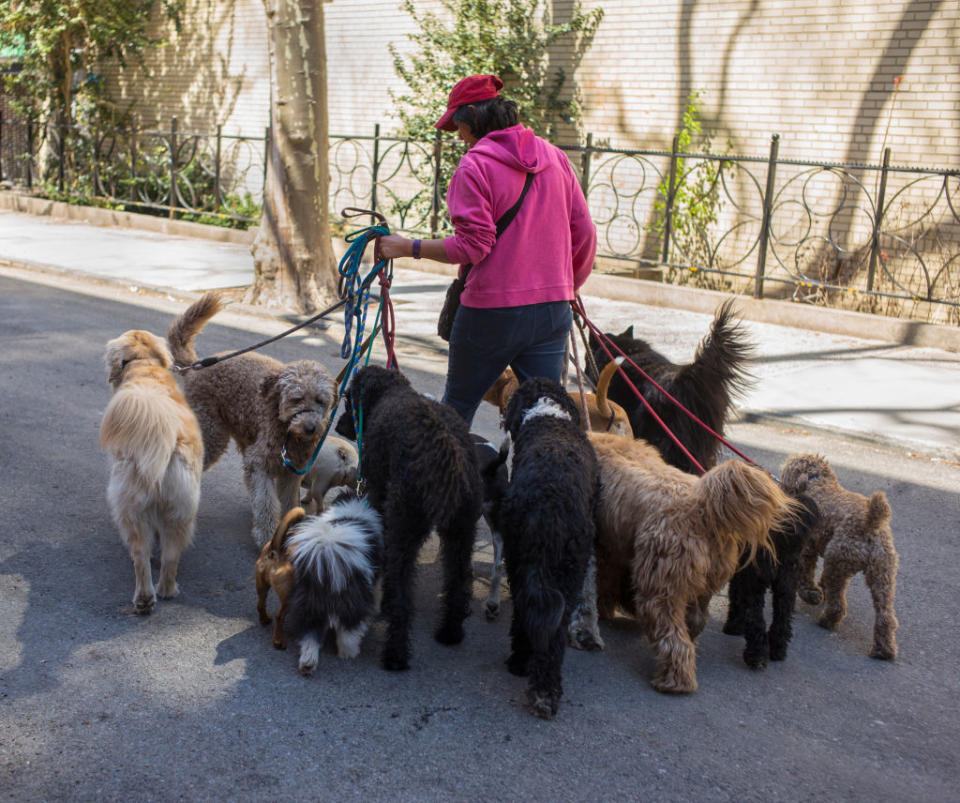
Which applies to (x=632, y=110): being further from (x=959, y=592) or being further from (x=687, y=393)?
(x=959, y=592)

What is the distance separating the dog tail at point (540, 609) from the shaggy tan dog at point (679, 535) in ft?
1.60

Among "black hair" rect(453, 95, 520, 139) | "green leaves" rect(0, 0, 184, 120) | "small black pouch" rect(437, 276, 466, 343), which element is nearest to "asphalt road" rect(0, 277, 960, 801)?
"small black pouch" rect(437, 276, 466, 343)

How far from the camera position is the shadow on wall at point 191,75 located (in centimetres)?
2169

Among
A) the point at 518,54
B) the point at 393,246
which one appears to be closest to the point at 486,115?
the point at 393,246

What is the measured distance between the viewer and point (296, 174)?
37.4ft

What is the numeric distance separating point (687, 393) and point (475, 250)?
193 cm

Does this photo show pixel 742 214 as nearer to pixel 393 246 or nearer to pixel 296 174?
pixel 296 174

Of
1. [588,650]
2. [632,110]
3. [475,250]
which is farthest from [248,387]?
[632,110]

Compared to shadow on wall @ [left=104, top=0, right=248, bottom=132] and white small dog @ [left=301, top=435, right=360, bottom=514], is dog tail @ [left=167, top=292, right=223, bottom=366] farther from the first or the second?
shadow on wall @ [left=104, top=0, right=248, bottom=132]

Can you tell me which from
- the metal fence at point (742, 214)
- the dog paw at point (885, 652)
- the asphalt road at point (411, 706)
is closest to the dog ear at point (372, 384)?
the asphalt road at point (411, 706)

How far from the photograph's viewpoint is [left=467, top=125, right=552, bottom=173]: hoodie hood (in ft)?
13.7

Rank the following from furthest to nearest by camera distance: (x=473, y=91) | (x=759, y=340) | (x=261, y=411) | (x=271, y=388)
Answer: (x=759, y=340) → (x=261, y=411) → (x=271, y=388) → (x=473, y=91)

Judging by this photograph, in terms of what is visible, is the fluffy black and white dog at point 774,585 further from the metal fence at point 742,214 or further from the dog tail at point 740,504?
the metal fence at point 742,214

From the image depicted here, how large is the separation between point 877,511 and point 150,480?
3240 mm
